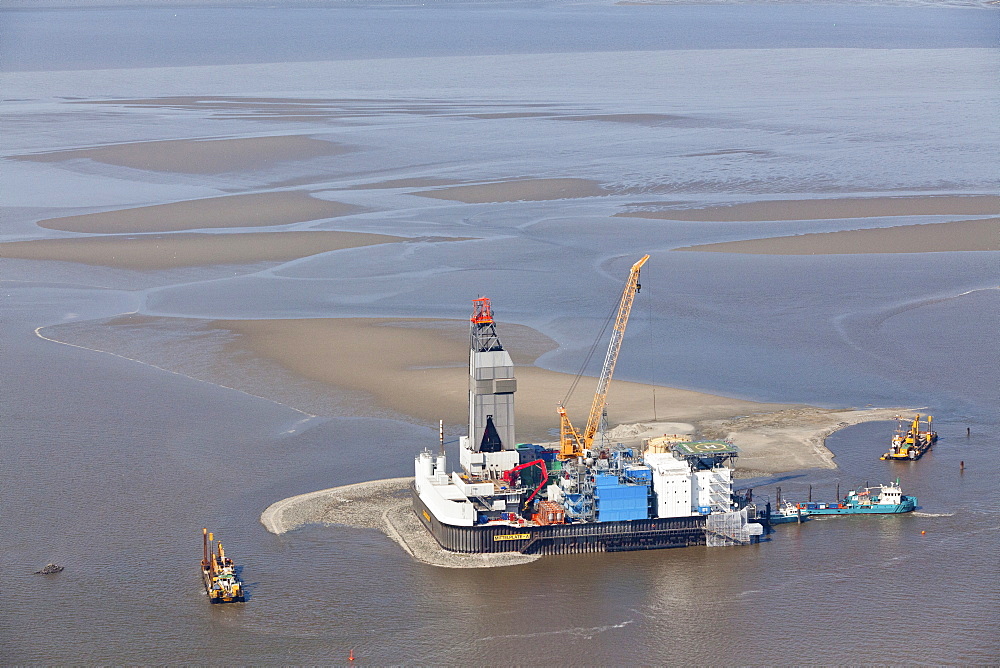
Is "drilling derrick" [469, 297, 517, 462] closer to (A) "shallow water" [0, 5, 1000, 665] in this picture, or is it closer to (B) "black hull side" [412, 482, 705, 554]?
(B) "black hull side" [412, 482, 705, 554]

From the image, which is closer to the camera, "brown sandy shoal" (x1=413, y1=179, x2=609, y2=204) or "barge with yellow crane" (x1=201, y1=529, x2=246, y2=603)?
"barge with yellow crane" (x1=201, y1=529, x2=246, y2=603)

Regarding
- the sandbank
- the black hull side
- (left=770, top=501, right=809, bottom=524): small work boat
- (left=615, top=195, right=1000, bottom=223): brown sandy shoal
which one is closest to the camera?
the sandbank

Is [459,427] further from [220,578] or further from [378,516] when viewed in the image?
[220,578]

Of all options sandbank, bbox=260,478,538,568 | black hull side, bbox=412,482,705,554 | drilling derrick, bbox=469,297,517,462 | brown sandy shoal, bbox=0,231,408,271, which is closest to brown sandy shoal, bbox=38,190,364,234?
brown sandy shoal, bbox=0,231,408,271

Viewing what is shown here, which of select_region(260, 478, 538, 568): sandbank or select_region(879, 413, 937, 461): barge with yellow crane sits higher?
select_region(879, 413, 937, 461): barge with yellow crane

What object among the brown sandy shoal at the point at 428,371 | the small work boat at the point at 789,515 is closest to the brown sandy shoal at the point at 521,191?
the brown sandy shoal at the point at 428,371

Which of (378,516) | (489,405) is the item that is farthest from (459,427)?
(489,405)
